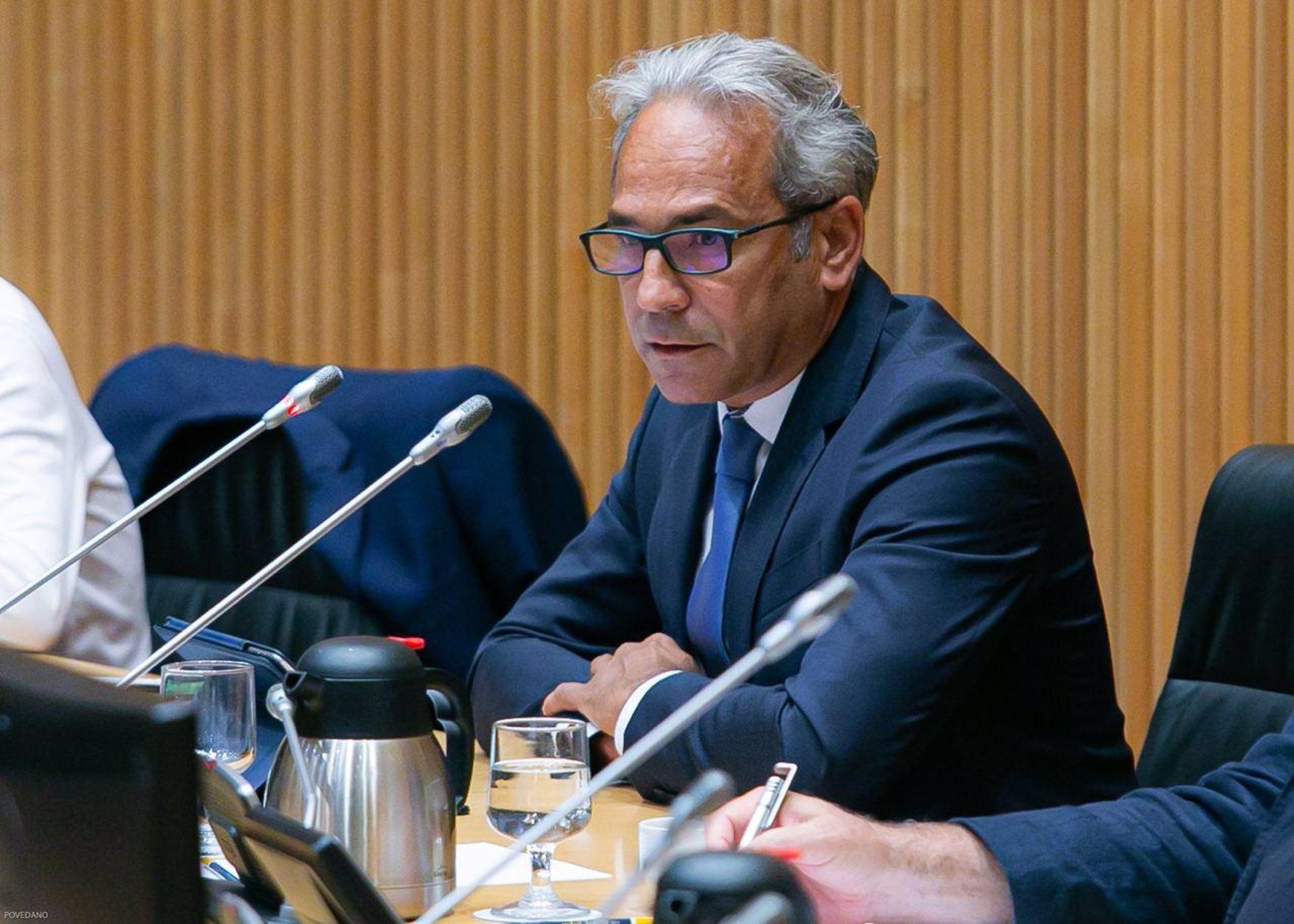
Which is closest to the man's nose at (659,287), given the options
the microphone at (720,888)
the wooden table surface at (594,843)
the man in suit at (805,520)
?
the man in suit at (805,520)

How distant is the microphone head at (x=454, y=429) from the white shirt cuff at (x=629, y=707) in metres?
0.40

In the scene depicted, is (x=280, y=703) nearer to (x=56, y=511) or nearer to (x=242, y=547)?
(x=56, y=511)

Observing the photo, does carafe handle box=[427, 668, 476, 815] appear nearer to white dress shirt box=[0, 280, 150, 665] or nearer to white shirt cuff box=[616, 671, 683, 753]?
white shirt cuff box=[616, 671, 683, 753]

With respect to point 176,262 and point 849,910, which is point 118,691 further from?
point 176,262

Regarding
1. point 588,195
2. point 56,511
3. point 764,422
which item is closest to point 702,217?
point 764,422

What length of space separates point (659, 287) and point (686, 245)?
62 mm

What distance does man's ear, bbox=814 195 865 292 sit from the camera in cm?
225

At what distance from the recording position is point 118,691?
82 cm

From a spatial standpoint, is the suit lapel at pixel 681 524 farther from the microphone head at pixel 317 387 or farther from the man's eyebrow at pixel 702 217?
the microphone head at pixel 317 387

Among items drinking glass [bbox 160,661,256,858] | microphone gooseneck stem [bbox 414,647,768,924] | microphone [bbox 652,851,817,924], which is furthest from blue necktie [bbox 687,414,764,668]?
microphone [bbox 652,851,817,924]

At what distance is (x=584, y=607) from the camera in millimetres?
2383

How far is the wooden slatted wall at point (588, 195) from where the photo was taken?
9.89 feet

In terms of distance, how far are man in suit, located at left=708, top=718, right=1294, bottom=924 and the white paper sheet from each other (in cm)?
25

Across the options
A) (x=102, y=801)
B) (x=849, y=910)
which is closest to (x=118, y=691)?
(x=102, y=801)
